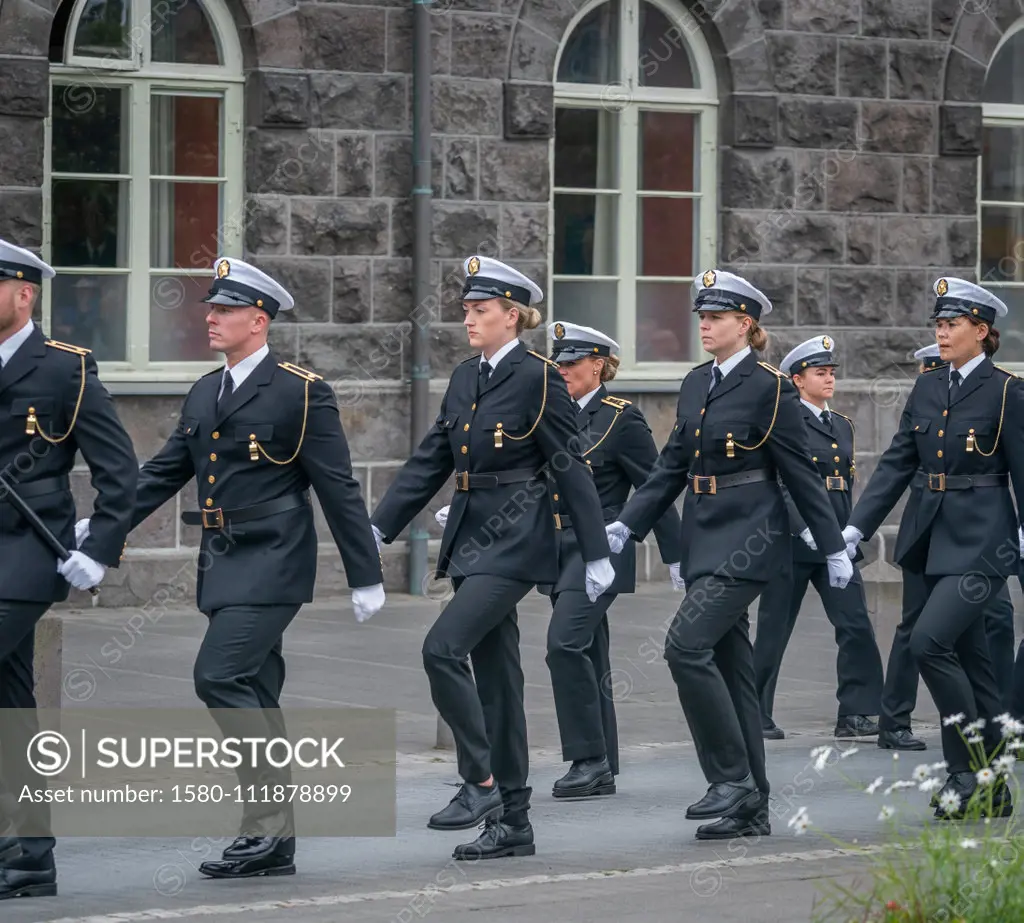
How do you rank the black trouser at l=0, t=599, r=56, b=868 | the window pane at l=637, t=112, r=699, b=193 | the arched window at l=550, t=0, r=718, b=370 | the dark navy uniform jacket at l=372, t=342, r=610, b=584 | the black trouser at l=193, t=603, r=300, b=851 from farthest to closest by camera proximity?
the window pane at l=637, t=112, r=699, b=193 < the arched window at l=550, t=0, r=718, b=370 < the dark navy uniform jacket at l=372, t=342, r=610, b=584 < the black trouser at l=193, t=603, r=300, b=851 < the black trouser at l=0, t=599, r=56, b=868

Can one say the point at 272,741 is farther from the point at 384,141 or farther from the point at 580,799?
the point at 384,141

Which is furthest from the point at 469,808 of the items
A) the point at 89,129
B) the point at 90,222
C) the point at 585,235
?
the point at 585,235

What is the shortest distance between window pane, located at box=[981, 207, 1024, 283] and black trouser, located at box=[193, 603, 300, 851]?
1256cm

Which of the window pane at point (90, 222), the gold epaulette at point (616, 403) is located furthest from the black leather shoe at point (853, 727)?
the window pane at point (90, 222)

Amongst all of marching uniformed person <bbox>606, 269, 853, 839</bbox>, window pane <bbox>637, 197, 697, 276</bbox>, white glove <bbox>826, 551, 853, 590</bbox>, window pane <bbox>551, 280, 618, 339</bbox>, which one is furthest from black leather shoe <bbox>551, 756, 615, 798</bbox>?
window pane <bbox>637, 197, 697, 276</bbox>

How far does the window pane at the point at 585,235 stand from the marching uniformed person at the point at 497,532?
8776 millimetres

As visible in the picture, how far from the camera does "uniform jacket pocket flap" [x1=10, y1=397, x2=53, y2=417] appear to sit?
24.4ft

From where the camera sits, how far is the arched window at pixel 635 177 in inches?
684

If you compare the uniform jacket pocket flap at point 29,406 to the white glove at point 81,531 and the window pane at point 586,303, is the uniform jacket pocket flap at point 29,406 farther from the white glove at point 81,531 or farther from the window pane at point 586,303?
the window pane at point 586,303

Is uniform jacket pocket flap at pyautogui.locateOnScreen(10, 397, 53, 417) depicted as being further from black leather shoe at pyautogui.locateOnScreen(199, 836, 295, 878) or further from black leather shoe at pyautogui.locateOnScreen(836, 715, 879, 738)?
black leather shoe at pyautogui.locateOnScreen(836, 715, 879, 738)

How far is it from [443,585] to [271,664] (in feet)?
26.7

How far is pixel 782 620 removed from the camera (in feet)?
36.1

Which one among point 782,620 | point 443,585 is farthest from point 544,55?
point 782,620

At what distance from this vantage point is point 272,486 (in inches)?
309
